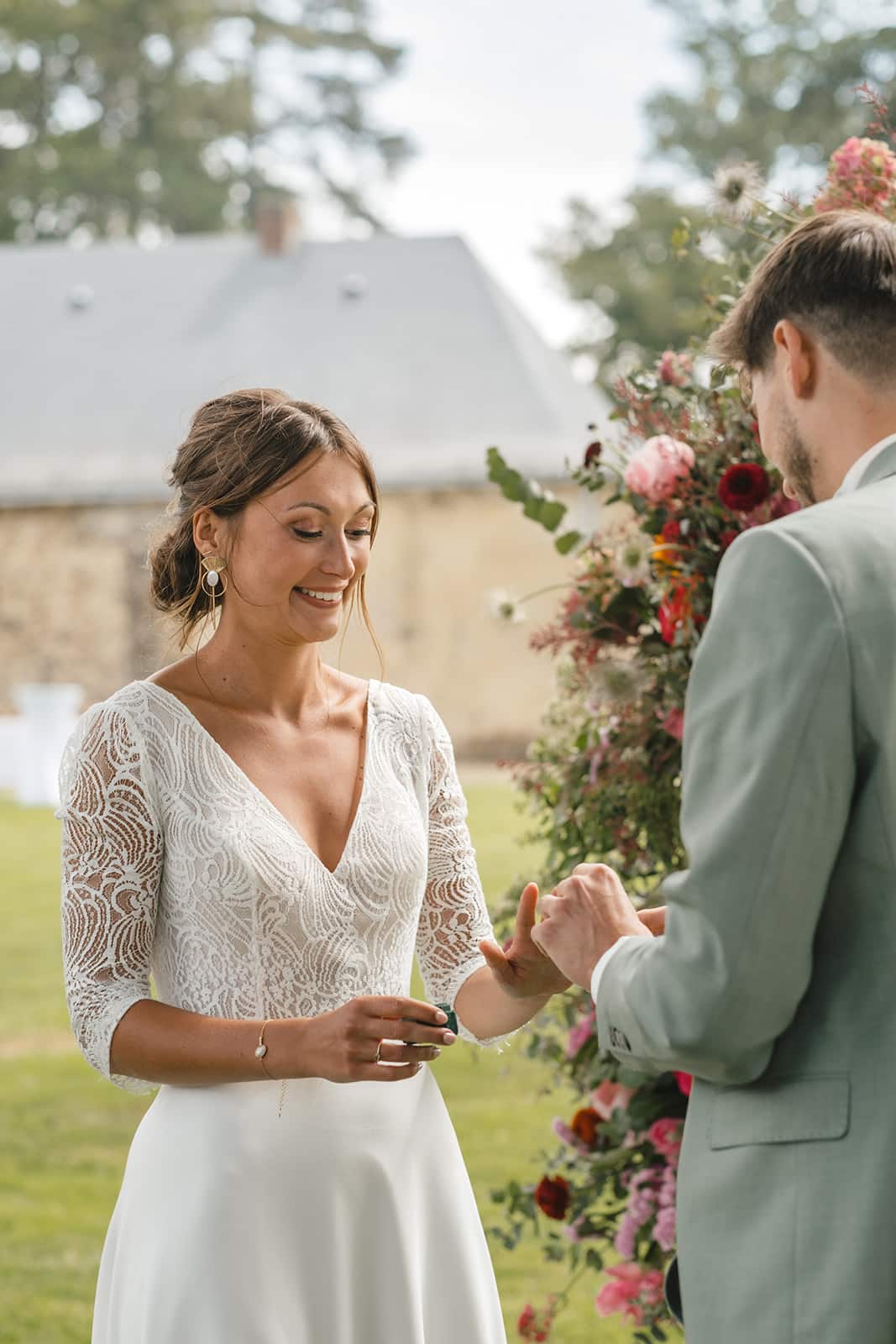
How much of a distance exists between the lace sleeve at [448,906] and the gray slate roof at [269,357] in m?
18.6

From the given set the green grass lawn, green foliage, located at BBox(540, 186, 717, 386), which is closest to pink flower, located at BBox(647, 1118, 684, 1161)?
the green grass lawn

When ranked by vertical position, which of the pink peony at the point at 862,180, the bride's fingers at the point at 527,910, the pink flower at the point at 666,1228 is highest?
the pink peony at the point at 862,180

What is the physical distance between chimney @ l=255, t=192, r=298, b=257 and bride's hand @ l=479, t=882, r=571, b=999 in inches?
940

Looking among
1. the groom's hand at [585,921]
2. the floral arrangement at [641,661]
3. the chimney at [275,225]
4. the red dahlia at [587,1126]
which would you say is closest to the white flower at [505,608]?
the floral arrangement at [641,661]

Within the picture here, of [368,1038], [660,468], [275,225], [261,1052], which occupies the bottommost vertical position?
[275,225]

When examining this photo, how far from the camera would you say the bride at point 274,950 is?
7.76ft

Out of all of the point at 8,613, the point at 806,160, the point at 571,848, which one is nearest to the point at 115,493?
the point at 8,613

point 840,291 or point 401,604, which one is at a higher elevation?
point 840,291

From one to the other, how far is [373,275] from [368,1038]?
2394 centimetres

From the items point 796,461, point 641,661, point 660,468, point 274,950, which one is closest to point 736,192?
point 660,468

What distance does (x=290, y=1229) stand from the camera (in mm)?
2398

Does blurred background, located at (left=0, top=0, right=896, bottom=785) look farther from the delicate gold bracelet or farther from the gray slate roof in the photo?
the delicate gold bracelet

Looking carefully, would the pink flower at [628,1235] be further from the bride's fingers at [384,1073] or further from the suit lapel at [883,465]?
the suit lapel at [883,465]

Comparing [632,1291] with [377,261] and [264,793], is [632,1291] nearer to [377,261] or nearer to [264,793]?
[264,793]
